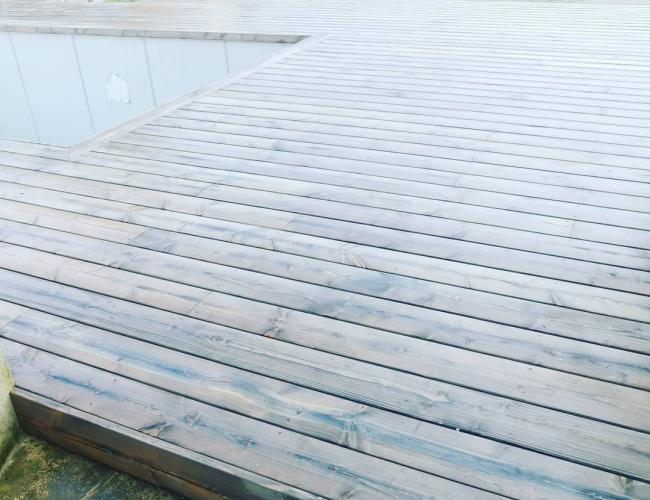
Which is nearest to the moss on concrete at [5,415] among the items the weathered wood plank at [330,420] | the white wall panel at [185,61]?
the weathered wood plank at [330,420]

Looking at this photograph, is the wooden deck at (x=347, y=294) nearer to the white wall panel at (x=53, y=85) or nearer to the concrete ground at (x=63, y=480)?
the concrete ground at (x=63, y=480)

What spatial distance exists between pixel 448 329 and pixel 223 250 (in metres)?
0.71

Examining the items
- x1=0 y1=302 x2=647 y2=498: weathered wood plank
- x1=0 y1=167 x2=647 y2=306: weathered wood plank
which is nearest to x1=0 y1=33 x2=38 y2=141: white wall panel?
x1=0 y1=167 x2=647 y2=306: weathered wood plank

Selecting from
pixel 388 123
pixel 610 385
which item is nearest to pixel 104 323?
pixel 610 385

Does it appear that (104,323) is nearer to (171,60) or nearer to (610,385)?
(610,385)

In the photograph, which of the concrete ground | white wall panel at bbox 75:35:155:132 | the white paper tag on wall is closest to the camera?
the concrete ground

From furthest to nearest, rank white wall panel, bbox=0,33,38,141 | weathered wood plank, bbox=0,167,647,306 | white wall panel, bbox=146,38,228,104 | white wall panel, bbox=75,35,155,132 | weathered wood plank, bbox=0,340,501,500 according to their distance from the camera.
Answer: white wall panel, bbox=0,33,38,141 < white wall panel, bbox=75,35,155,132 < white wall panel, bbox=146,38,228,104 < weathered wood plank, bbox=0,167,647,306 < weathered wood plank, bbox=0,340,501,500

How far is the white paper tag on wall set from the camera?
18.7 ft

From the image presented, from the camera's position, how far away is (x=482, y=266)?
179 cm

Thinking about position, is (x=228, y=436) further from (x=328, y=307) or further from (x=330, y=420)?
(x=328, y=307)

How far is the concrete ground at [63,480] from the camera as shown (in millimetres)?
1244

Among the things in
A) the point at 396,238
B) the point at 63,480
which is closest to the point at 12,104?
the point at 396,238

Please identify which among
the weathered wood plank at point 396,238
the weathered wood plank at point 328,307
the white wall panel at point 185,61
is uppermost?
the weathered wood plank at point 328,307

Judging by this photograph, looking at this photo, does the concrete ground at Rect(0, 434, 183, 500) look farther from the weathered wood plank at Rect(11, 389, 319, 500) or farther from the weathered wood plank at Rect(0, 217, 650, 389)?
the weathered wood plank at Rect(0, 217, 650, 389)
